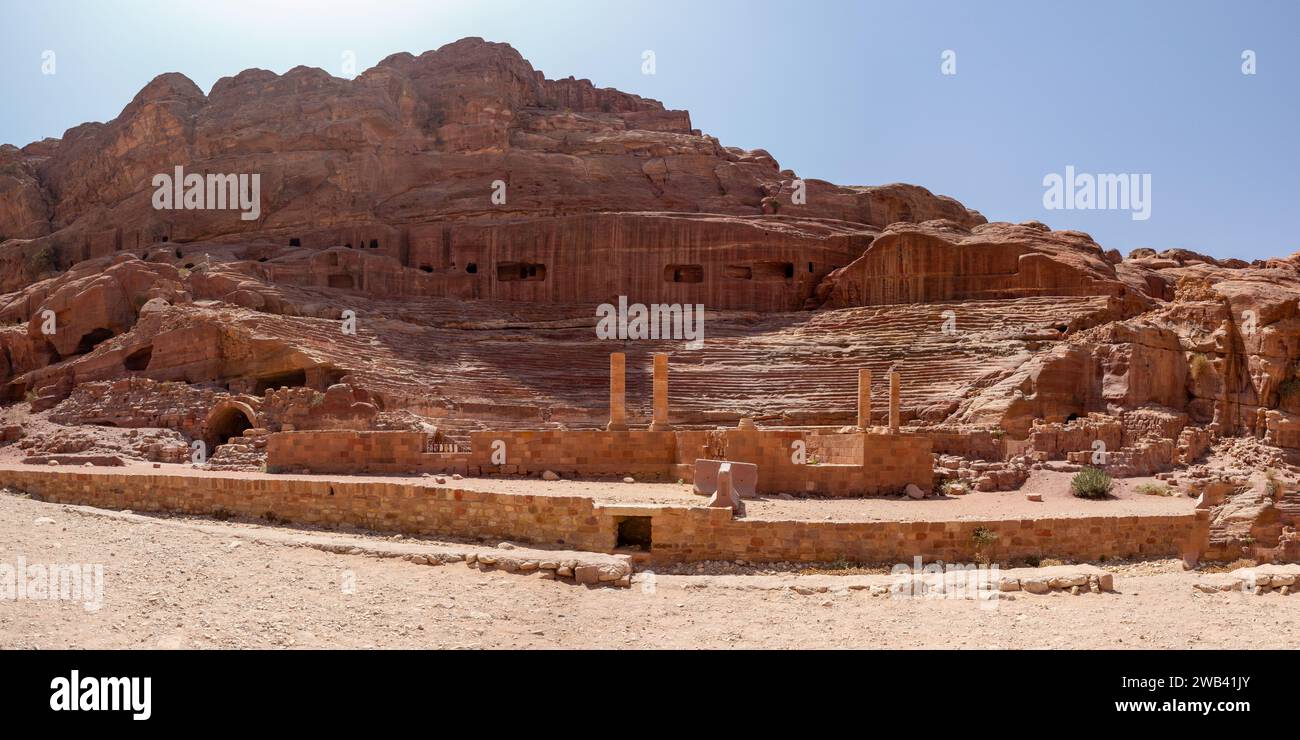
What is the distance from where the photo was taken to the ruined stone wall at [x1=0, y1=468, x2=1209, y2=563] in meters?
12.1

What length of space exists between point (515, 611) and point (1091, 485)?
13962 millimetres

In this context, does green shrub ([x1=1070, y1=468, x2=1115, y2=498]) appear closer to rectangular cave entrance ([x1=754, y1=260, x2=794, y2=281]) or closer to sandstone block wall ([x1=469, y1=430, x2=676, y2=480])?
sandstone block wall ([x1=469, y1=430, x2=676, y2=480])

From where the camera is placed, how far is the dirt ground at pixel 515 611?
7.47 meters

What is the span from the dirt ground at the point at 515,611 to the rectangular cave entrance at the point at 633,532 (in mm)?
1722

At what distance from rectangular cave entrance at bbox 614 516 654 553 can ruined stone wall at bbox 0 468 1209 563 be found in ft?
0.82

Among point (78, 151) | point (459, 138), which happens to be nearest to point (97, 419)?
point (459, 138)

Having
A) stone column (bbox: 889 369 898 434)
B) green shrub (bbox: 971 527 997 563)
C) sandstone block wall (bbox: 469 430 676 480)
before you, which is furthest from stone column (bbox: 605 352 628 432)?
green shrub (bbox: 971 527 997 563)

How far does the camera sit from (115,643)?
6664 mm

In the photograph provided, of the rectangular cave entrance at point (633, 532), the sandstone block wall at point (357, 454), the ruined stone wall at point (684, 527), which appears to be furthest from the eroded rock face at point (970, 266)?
the rectangular cave entrance at point (633, 532)

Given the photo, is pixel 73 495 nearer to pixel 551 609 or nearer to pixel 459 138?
pixel 551 609

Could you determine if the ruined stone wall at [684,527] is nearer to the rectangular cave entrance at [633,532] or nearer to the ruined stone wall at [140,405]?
the rectangular cave entrance at [633,532]

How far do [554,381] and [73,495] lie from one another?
16.0 meters

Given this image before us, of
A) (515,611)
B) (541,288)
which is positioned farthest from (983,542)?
(541,288)
